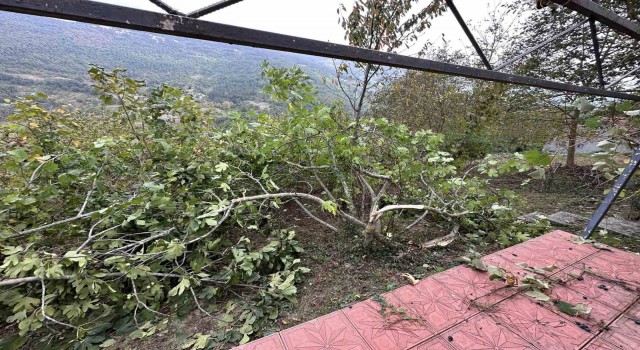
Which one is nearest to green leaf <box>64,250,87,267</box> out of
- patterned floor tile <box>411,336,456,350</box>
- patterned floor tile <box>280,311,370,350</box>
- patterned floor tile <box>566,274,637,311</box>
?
patterned floor tile <box>280,311,370,350</box>

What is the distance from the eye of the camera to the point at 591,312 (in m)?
1.31

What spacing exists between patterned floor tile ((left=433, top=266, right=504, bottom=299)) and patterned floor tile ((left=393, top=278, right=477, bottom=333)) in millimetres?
52

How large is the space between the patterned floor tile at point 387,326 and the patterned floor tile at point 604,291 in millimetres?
1054

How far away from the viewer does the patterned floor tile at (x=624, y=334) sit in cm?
113

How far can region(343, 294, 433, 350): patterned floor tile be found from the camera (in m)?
1.13

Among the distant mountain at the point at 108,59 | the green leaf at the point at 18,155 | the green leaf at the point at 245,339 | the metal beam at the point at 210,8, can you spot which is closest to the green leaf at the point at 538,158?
the metal beam at the point at 210,8

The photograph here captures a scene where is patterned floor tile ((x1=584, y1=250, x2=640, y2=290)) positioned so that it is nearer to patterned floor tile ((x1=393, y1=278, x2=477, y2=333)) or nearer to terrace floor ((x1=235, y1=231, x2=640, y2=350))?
terrace floor ((x1=235, y1=231, x2=640, y2=350))

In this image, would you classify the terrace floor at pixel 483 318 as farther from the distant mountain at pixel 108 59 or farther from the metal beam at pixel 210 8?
the distant mountain at pixel 108 59

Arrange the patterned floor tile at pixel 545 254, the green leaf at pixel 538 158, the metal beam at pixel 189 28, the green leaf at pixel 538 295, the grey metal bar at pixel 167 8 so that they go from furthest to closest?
the patterned floor tile at pixel 545 254
the green leaf at pixel 538 295
the green leaf at pixel 538 158
the grey metal bar at pixel 167 8
the metal beam at pixel 189 28

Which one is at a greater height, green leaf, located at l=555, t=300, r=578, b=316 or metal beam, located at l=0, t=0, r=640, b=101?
metal beam, located at l=0, t=0, r=640, b=101

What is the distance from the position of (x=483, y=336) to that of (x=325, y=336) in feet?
2.37

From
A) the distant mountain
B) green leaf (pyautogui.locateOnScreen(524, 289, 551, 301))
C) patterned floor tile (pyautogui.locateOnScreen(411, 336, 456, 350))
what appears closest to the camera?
patterned floor tile (pyautogui.locateOnScreen(411, 336, 456, 350))

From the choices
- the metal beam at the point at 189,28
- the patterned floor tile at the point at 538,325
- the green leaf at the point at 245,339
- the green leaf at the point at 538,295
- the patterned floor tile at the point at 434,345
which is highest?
the metal beam at the point at 189,28

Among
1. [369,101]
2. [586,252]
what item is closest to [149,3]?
[586,252]
